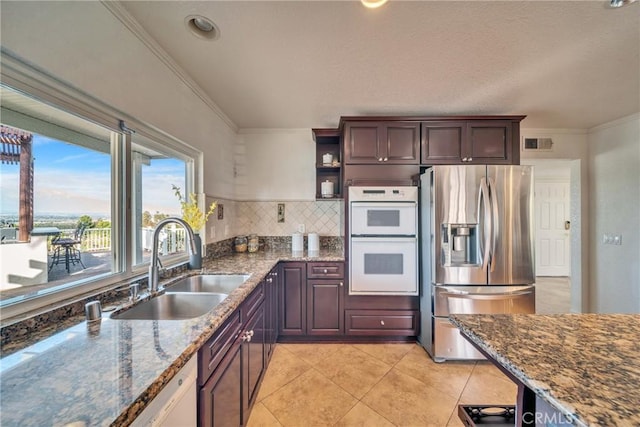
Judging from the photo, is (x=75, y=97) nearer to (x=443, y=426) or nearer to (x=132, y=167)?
(x=132, y=167)

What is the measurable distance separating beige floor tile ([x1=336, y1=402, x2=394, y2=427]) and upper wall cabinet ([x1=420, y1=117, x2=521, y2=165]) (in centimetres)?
227

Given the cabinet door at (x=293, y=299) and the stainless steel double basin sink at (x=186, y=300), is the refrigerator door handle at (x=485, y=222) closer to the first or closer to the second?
the cabinet door at (x=293, y=299)

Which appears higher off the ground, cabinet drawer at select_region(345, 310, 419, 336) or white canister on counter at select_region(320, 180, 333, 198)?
white canister on counter at select_region(320, 180, 333, 198)

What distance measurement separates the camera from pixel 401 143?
2.65m

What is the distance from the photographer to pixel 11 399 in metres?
0.59

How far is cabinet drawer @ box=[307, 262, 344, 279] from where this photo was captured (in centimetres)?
261

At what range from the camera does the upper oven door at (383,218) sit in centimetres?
254

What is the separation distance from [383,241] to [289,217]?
4.39ft

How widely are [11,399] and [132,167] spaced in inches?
50.3

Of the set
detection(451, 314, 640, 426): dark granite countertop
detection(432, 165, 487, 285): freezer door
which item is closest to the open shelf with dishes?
detection(432, 165, 487, 285): freezer door

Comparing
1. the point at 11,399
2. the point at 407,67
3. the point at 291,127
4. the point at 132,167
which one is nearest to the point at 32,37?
the point at 132,167

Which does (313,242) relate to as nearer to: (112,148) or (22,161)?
(112,148)

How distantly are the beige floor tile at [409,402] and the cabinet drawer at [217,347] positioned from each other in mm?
1218

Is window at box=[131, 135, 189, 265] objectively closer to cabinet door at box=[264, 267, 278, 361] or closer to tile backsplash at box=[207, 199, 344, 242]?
cabinet door at box=[264, 267, 278, 361]
